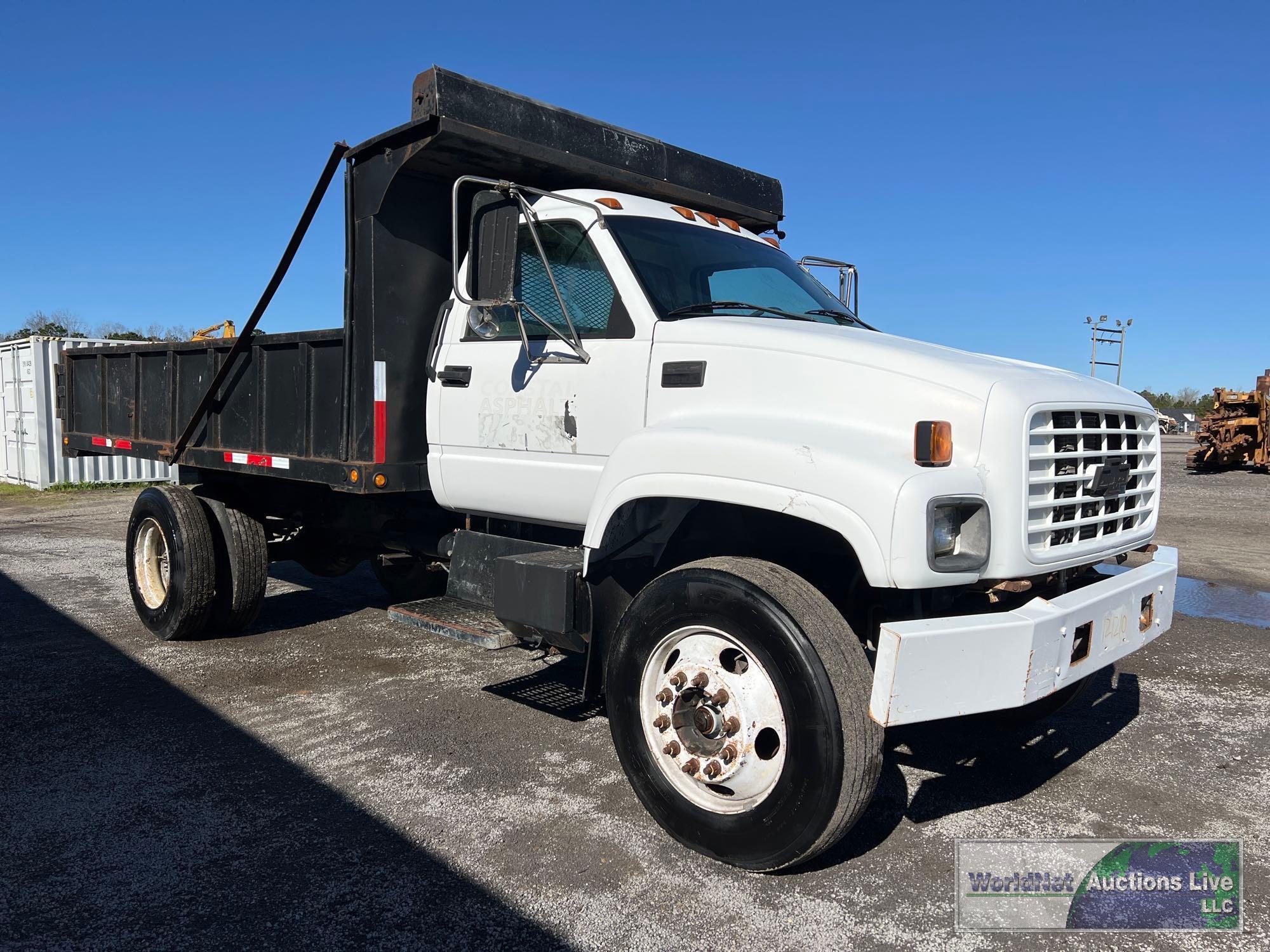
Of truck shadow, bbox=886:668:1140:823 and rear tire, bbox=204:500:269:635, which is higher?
rear tire, bbox=204:500:269:635

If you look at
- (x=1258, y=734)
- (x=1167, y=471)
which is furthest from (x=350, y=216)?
(x=1167, y=471)

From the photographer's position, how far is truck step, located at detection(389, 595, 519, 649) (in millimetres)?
4551

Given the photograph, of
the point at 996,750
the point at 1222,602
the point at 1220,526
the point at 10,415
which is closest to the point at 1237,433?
the point at 1220,526

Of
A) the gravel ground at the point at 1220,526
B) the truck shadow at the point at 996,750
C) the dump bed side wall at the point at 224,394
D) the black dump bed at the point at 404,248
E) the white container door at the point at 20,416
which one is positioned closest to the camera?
the truck shadow at the point at 996,750

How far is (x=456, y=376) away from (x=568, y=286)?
0.84 metres

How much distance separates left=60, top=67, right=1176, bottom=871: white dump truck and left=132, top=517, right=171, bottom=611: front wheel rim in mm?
329

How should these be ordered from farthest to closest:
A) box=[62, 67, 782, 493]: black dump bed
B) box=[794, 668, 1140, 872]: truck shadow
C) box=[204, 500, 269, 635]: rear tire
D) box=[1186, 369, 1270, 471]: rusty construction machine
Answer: box=[1186, 369, 1270, 471]: rusty construction machine
box=[204, 500, 269, 635]: rear tire
box=[62, 67, 782, 493]: black dump bed
box=[794, 668, 1140, 872]: truck shadow

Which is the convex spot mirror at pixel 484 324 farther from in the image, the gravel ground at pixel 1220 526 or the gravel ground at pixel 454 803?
the gravel ground at pixel 1220 526

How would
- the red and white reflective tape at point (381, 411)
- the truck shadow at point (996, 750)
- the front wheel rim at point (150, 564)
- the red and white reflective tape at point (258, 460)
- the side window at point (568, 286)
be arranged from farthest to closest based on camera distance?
the front wheel rim at point (150, 564)
the red and white reflective tape at point (258, 460)
the red and white reflective tape at point (381, 411)
the side window at point (568, 286)
the truck shadow at point (996, 750)

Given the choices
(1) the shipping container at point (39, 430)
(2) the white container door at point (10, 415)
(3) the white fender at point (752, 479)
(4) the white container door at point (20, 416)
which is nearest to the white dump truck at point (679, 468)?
(3) the white fender at point (752, 479)

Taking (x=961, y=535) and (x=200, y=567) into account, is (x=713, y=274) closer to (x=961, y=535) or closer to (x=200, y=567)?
(x=961, y=535)

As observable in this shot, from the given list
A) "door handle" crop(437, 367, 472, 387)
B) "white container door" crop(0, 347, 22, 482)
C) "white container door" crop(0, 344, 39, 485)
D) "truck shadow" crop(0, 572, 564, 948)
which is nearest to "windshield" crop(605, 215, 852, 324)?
"door handle" crop(437, 367, 472, 387)

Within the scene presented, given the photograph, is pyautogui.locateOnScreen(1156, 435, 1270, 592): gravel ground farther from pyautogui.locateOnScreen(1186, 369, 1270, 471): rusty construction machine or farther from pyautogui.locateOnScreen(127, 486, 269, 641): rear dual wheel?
pyautogui.locateOnScreen(127, 486, 269, 641): rear dual wheel

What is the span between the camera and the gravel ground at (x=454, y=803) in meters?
3.00
